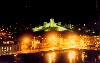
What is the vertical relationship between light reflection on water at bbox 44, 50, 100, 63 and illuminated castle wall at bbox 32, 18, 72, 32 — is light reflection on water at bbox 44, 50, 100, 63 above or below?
below

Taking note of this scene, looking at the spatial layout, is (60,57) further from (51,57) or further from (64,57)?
(51,57)

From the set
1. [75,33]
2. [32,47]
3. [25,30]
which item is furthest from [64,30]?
[32,47]

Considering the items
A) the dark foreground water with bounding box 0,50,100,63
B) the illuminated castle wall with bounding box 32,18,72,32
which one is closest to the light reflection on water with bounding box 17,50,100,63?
the dark foreground water with bounding box 0,50,100,63

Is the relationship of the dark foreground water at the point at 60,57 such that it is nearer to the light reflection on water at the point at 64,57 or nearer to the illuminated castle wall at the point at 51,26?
the light reflection on water at the point at 64,57

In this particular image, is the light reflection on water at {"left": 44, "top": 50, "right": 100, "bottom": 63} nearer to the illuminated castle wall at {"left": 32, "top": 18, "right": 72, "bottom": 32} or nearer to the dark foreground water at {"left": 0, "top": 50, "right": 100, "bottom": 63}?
the dark foreground water at {"left": 0, "top": 50, "right": 100, "bottom": 63}

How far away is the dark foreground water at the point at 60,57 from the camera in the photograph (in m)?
60.2

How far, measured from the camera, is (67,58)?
62.9 meters

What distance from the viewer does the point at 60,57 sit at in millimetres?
63562

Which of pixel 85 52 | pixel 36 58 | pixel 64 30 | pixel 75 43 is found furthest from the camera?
pixel 64 30

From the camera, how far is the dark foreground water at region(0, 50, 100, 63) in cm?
6016

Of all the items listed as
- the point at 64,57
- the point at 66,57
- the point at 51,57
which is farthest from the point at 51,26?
the point at 66,57

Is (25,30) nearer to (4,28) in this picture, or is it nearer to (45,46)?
(4,28)

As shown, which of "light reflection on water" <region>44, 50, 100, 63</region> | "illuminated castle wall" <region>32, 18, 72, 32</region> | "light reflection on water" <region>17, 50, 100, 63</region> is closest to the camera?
"light reflection on water" <region>17, 50, 100, 63</region>

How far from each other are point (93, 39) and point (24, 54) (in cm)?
3158
